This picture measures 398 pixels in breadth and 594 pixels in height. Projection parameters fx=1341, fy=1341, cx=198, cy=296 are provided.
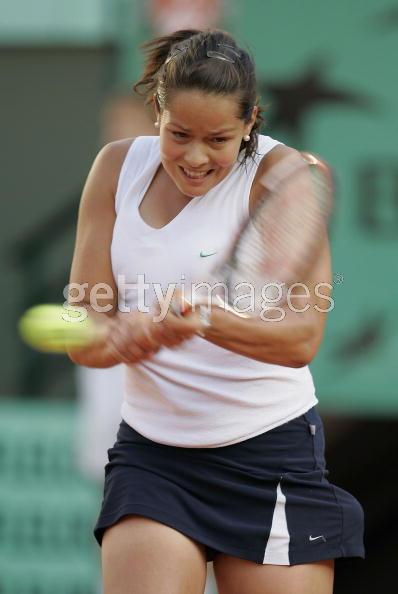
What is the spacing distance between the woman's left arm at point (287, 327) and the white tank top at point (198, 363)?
14cm

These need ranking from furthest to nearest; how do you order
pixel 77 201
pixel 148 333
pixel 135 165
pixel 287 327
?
pixel 77 201 → pixel 135 165 → pixel 287 327 → pixel 148 333

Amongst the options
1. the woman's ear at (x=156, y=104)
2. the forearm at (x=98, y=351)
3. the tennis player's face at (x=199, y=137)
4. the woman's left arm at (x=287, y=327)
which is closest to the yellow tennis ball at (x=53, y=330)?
the forearm at (x=98, y=351)

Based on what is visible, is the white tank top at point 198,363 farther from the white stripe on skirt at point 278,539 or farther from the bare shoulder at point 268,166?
the white stripe on skirt at point 278,539

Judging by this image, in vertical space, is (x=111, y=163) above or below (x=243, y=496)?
above

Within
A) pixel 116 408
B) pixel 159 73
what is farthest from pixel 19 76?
pixel 159 73

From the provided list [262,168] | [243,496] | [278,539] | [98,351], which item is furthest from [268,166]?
[278,539]

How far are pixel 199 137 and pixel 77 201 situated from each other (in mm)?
4345

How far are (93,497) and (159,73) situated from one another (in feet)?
12.5

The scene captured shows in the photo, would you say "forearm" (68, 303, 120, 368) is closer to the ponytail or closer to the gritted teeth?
the gritted teeth

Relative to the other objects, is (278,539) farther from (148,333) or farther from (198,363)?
(148,333)

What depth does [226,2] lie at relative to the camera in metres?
6.56

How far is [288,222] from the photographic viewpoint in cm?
345

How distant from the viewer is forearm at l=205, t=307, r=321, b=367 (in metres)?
3.29

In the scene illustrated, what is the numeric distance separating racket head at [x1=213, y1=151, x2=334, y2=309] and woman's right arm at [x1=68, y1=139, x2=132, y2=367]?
318 millimetres
